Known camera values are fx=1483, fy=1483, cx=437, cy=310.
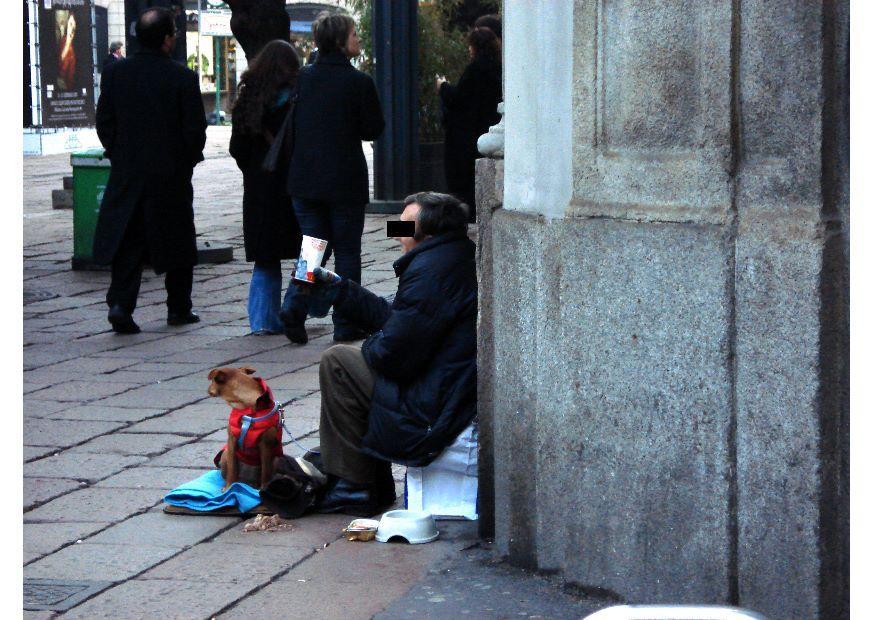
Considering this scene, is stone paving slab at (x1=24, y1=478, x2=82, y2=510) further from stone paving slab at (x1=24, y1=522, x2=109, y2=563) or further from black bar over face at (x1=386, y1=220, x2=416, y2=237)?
black bar over face at (x1=386, y1=220, x2=416, y2=237)

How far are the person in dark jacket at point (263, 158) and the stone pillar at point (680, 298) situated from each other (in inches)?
170

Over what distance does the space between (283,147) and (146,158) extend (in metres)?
0.98

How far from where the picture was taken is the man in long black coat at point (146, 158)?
914 cm

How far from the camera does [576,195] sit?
4.46 meters

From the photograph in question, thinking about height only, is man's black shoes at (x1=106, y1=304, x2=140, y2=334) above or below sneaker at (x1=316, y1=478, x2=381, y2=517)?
above

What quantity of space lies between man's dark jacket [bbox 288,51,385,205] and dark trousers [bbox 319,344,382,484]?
10.5ft

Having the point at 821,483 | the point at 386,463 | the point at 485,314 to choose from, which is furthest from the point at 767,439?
the point at 386,463

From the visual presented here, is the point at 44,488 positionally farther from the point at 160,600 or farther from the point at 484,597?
the point at 484,597

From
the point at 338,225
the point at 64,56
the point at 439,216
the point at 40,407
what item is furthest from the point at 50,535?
the point at 64,56

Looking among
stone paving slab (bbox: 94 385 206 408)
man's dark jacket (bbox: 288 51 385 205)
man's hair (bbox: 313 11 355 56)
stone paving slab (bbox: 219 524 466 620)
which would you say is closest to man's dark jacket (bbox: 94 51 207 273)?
man's dark jacket (bbox: 288 51 385 205)

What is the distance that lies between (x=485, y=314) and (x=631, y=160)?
941 millimetres

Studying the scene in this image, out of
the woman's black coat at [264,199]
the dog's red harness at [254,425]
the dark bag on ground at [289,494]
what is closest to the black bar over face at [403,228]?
the dog's red harness at [254,425]

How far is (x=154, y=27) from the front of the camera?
921cm

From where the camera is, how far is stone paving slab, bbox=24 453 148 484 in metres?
6.11
